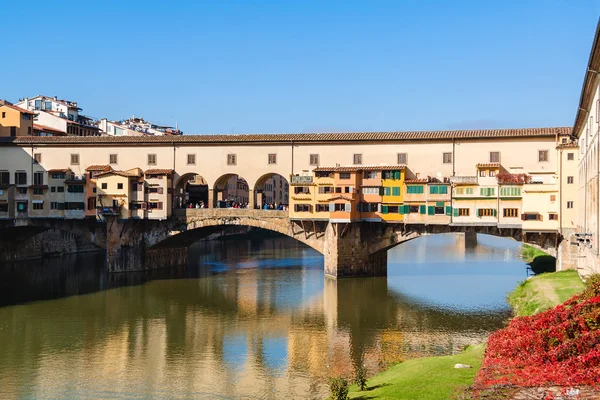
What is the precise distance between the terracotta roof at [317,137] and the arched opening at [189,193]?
3.54m

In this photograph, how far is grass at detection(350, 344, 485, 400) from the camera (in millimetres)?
18281

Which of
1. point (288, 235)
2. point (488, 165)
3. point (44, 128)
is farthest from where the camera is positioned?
point (44, 128)

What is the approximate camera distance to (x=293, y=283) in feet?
167

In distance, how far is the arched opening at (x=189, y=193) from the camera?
58312 mm

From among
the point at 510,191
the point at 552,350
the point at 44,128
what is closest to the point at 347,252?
the point at 510,191

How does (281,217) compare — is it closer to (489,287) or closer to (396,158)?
(396,158)

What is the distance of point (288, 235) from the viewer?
177ft

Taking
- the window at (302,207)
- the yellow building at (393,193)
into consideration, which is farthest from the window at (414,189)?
the window at (302,207)

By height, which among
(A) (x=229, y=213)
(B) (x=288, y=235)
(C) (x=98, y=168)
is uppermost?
(C) (x=98, y=168)

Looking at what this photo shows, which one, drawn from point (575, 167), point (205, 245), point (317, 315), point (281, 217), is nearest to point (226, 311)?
point (317, 315)

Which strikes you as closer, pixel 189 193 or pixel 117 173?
pixel 117 173

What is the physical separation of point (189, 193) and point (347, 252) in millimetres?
24213

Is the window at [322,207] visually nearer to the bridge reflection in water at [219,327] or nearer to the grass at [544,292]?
the bridge reflection in water at [219,327]

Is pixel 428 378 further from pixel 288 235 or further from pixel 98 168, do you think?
pixel 98 168
